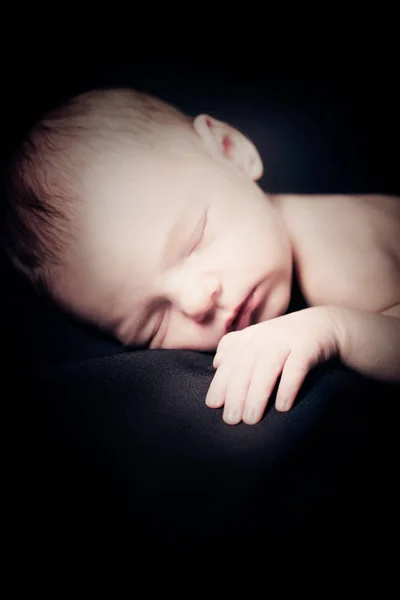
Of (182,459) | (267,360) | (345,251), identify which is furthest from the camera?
(345,251)

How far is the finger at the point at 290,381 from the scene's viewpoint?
41 centimetres

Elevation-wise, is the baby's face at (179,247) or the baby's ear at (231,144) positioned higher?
the baby's ear at (231,144)

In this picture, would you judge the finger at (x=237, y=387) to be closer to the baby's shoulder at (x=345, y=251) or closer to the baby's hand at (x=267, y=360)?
A: the baby's hand at (x=267, y=360)

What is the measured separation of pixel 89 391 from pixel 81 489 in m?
0.12

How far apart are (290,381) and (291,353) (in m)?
0.05

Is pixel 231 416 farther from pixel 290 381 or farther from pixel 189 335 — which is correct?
pixel 189 335

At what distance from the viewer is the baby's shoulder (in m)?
0.74

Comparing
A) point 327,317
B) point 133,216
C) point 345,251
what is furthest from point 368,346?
point 133,216

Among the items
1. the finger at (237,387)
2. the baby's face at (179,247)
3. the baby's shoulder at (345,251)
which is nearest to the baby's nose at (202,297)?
the baby's face at (179,247)

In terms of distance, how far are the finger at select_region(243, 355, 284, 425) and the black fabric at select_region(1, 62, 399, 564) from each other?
0.02 metres

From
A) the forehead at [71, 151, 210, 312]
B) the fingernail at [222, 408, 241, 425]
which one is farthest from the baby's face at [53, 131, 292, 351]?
the fingernail at [222, 408, 241, 425]

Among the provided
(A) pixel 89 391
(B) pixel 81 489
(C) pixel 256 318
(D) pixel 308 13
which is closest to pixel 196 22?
(D) pixel 308 13

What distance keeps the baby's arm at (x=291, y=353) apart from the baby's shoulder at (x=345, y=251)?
0.16 metres

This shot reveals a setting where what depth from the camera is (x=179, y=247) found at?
62 centimetres
